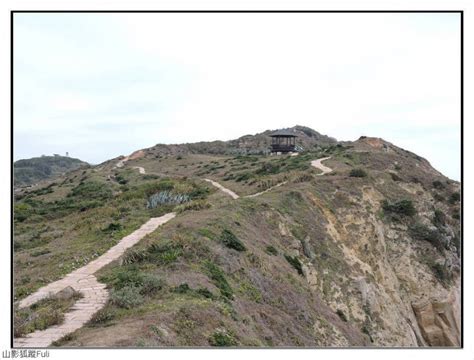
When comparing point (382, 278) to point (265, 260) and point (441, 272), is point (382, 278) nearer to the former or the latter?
point (441, 272)

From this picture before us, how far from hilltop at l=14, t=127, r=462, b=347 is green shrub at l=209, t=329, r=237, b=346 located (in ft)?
0.13

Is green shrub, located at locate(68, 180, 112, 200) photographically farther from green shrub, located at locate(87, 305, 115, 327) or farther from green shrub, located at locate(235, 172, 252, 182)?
green shrub, located at locate(87, 305, 115, 327)

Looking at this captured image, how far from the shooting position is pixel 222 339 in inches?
482

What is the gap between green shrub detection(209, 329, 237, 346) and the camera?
12.0 metres

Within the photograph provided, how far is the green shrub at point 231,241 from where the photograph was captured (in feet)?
72.4

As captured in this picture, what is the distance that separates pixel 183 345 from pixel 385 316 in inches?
928

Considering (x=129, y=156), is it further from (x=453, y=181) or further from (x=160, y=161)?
(x=453, y=181)

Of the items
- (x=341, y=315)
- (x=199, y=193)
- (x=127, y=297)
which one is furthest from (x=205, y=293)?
(x=199, y=193)

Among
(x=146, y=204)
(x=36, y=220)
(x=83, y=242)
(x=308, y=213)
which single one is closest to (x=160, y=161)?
(x=36, y=220)

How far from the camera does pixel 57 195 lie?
202 feet

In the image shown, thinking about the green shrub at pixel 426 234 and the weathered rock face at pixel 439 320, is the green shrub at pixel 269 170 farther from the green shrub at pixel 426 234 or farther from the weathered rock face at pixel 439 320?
the weathered rock face at pixel 439 320

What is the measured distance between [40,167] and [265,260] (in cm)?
17017

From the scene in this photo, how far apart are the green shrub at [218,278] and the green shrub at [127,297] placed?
3.99 meters

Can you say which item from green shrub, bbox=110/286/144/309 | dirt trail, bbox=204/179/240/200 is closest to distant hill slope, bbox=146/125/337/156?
dirt trail, bbox=204/179/240/200
